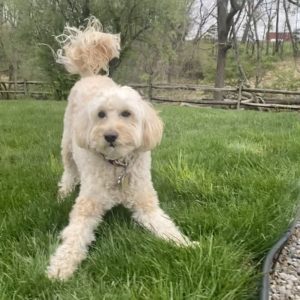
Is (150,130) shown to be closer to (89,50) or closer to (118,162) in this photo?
(118,162)

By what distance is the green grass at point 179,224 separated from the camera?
7.00ft

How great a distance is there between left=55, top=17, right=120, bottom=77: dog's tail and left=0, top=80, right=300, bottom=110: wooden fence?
13651 millimetres

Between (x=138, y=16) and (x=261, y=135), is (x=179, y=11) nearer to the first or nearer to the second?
A: (x=138, y=16)

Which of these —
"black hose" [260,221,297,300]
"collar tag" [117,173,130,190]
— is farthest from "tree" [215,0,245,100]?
"black hose" [260,221,297,300]

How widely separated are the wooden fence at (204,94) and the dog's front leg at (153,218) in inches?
584

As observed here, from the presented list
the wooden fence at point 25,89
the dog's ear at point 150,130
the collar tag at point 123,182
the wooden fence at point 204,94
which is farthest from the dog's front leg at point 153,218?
the wooden fence at point 25,89

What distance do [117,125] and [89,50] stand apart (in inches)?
68.7

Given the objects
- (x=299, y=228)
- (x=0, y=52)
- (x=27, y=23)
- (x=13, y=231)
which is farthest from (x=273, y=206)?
(x=0, y=52)

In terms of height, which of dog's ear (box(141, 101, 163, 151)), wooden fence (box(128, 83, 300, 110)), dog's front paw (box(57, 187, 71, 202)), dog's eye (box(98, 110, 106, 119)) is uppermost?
dog's eye (box(98, 110, 106, 119))

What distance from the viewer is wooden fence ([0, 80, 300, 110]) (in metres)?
18.4

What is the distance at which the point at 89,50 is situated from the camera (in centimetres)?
432

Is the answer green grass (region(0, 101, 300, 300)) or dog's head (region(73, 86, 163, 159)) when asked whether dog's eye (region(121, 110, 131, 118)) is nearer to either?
dog's head (region(73, 86, 163, 159))

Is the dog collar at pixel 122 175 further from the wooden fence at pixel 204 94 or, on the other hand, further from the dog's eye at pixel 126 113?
the wooden fence at pixel 204 94

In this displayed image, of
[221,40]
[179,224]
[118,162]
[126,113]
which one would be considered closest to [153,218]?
[179,224]
